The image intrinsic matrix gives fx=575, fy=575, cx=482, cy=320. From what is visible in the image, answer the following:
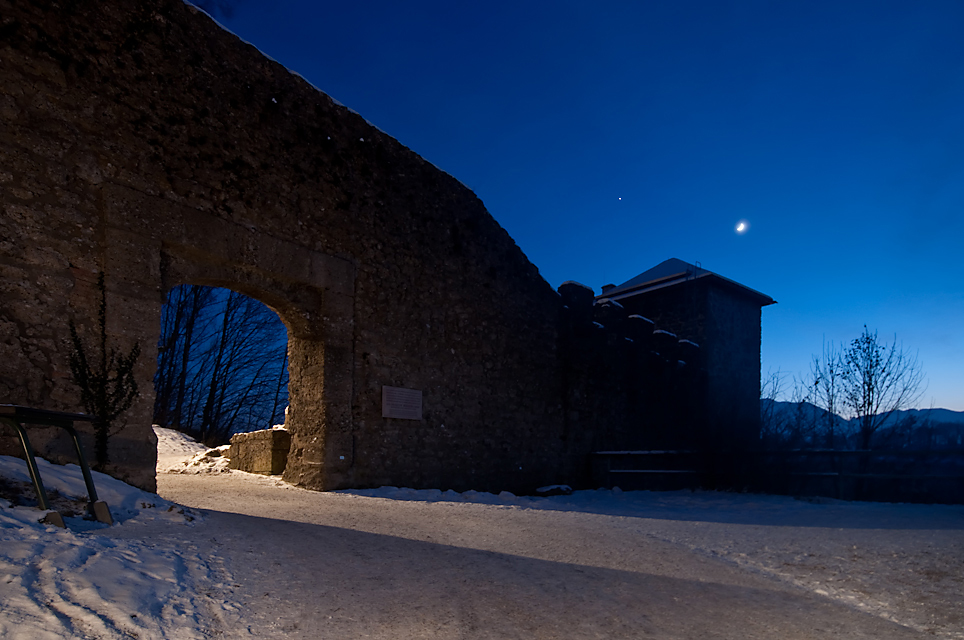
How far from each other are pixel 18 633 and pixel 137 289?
169 inches

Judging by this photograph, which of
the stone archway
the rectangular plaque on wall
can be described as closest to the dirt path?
the stone archway

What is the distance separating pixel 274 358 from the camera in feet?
77.1

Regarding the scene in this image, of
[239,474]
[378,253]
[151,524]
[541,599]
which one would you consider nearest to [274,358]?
[239,474]

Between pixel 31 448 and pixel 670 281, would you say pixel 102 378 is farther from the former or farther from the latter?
pixel 670 281

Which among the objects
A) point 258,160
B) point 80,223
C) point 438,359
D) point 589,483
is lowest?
point 589,483

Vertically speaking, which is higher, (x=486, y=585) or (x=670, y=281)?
(x=670, y=281)

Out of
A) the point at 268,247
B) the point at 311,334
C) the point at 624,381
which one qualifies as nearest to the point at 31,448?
the point at 268,247

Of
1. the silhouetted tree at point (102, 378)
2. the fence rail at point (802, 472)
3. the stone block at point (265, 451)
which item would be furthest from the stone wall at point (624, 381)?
the silhouetted tree at point (102, 378)

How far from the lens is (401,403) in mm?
8234

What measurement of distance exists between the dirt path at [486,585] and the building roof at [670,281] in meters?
12.8

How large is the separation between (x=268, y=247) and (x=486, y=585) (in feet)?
16.3

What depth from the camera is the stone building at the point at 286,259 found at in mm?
4910

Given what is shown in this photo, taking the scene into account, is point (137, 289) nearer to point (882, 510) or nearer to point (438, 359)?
point (438, 359)

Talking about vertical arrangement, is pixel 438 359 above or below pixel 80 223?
below
